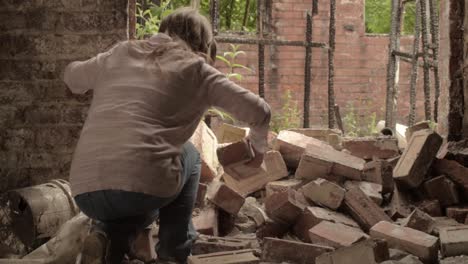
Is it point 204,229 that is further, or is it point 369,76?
point 369,76

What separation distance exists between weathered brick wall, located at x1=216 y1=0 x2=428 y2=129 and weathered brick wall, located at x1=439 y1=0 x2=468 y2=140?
10.3ft

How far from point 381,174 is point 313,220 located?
68 cm

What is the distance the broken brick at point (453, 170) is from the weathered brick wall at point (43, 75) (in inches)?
78.5

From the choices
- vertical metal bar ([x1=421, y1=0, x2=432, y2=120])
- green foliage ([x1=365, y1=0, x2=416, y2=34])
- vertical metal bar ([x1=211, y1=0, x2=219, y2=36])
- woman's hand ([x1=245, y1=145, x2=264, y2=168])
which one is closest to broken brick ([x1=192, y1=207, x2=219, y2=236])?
woman's hand ([x1=245, y1=145, x2=264, y2=168])

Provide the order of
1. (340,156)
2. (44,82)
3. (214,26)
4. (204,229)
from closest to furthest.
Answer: (204,229)
(44,82)
(340,156)
(214,26)

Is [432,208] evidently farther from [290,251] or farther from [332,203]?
[290,251]

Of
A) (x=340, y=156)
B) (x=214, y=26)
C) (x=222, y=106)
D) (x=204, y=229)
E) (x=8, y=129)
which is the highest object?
(x=214, y=26)

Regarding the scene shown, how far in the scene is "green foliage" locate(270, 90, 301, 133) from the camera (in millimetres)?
6379

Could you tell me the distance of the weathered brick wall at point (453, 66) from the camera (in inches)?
148

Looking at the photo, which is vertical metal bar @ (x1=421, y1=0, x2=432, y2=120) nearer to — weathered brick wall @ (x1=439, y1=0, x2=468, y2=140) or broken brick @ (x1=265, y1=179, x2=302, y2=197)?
weathered brick wall @ (x1=439, y1=0, x2=468, y2=140)

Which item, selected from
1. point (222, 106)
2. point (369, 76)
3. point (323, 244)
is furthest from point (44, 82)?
point (369, 76)

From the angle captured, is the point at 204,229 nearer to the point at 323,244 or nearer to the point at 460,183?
the point at 323,244

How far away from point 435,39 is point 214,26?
1810 millimetres

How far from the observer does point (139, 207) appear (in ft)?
7.73
